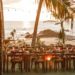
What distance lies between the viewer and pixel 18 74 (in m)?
10.6

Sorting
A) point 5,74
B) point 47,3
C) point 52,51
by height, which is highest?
point 47,3

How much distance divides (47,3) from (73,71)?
367 cm

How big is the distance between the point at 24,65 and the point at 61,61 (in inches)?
50.8

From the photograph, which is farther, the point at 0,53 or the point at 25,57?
the point at 25,57

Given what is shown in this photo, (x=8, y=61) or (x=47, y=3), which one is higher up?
(x=47, y=3)

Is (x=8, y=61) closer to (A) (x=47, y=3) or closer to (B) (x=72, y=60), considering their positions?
(B) (x=72, y=60)

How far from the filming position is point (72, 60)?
38.0 feet

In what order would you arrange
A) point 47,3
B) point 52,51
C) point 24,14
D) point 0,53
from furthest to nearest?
1. point 24,14
2. point 47,3
3. point 52,51
4. point 0,53

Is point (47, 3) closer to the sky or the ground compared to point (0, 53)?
closer to the sky

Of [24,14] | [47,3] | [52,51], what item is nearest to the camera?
[52,51]

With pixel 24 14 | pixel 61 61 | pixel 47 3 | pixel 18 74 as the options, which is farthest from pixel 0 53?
pixel 24 14

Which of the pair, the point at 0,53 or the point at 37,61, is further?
the point at 37,61

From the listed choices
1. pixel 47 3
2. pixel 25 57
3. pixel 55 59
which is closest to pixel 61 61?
pixel 55 59

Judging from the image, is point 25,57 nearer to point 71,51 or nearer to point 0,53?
point 71,51
